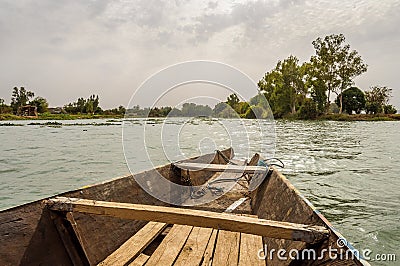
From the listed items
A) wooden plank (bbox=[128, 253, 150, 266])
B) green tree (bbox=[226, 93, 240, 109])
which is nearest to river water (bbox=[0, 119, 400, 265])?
green tree (bbox=[226, 93, 240, 109])

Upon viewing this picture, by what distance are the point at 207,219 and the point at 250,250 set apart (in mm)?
1100

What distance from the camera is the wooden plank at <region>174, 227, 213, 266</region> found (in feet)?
8.09

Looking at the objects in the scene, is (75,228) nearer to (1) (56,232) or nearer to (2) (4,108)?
(1) (56,232)

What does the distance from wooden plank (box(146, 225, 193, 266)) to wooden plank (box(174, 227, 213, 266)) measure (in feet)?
0.17

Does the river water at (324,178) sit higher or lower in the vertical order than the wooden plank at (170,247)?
lower

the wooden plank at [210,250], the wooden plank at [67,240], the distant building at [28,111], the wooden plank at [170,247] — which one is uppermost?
the distant building at [28,111]

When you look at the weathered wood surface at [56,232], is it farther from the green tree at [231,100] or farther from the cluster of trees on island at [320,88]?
the cluster of trees on island at [320,88]

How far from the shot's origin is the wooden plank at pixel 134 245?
2449mm

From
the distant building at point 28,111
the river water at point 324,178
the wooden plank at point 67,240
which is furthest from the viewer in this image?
the distant building at point 28,111

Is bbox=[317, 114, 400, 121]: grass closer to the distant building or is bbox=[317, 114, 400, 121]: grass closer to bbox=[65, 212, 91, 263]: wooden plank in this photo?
bbox=[65, 212, 91, 263]: wooden plank

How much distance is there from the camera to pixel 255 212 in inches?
153

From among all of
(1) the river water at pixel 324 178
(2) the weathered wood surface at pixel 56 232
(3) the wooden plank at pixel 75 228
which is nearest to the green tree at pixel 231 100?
(1) the river water at pixel 324 178

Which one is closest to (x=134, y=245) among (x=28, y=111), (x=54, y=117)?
(x=54, y=117)

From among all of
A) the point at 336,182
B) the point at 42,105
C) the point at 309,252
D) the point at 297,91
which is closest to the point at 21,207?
the point at 309,252
